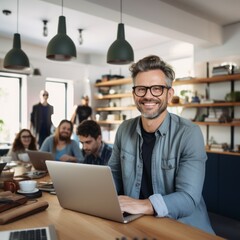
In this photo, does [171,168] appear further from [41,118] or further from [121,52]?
[41,118]

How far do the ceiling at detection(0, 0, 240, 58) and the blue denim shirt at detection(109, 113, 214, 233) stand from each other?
1938mm

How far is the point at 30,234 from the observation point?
1051 millimetres

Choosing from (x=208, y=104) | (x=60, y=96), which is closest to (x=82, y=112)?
(x=60, y=96)

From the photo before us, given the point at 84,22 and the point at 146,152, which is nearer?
the point at 146,152

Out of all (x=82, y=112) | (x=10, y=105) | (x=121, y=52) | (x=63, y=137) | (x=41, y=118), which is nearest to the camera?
(x=121, y=52)

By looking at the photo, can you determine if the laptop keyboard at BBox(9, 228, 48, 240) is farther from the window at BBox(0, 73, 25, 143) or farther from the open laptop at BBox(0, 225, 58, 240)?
the window at BBox(0, 73, 25, 143)

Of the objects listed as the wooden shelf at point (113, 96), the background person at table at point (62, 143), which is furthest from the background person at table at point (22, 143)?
the wooden shelf at point (113, 96)

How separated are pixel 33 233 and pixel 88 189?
275mm

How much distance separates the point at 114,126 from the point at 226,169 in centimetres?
337

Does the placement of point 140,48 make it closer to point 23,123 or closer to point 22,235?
point 23,123

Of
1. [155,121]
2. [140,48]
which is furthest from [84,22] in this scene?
[155,121]

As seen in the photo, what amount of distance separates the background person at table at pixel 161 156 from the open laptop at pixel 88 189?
0.32 feet

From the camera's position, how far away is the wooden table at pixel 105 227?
106 centimetres

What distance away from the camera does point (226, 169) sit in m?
3.90
